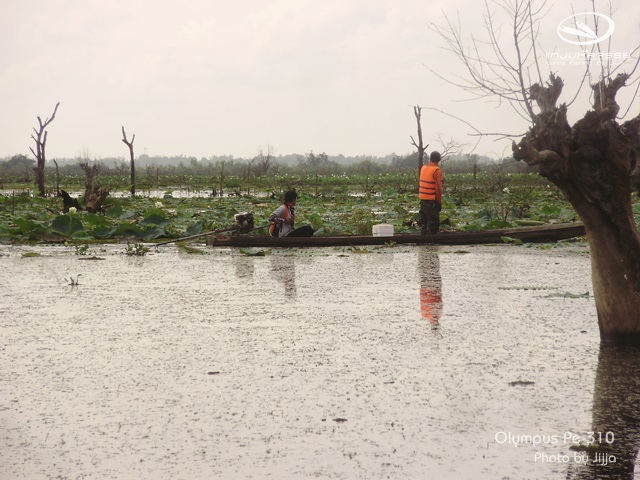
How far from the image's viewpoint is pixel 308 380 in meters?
5.47

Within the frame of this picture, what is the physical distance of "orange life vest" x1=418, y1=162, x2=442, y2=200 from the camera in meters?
14.4

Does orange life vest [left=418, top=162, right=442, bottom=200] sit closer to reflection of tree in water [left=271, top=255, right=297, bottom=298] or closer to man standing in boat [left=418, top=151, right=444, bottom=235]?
man standing in boat [left=418, top=151, right=444, bottom=235]

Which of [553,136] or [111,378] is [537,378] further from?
[111,378]

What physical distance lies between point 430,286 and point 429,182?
511 centimetres

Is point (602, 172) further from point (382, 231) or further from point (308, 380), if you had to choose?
point (382, 231)

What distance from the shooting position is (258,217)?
65.3 ft

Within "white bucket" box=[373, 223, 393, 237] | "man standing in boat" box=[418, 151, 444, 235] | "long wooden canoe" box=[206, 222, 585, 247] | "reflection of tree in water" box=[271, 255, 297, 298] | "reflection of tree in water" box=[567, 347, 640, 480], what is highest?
"man standing in boat" box=[418, 151, 444, 235]

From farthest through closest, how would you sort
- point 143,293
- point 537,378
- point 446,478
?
1. point 143,293
2. point 537,378
3. point 446,478

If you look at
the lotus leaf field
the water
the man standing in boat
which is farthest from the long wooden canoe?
the water

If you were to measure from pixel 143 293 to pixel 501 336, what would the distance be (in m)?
4.24

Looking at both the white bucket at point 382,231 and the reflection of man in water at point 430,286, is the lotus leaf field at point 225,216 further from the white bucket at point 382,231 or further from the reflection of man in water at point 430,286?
the reflection of man in water at point 430,286

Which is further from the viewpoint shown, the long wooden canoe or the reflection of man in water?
the long wooden canoe

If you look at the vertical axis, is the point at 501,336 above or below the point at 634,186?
below

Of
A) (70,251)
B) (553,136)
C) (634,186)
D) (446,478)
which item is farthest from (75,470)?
(70,251)
